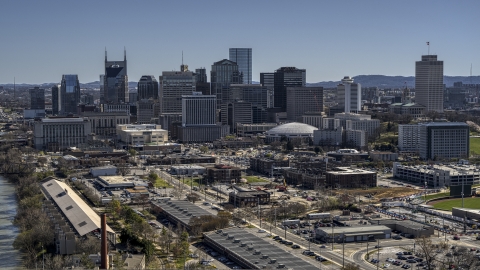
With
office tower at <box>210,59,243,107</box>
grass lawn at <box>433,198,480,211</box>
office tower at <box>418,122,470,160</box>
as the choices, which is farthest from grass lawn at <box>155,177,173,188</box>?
office tower at <box>210,59,243,107</box>

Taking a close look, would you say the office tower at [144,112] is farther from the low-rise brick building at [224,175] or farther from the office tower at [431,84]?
the low-rise brick building at [224,175]

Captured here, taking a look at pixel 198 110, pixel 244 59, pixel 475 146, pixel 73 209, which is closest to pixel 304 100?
pixel 198 110

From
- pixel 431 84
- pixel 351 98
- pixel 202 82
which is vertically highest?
pixel 202 82

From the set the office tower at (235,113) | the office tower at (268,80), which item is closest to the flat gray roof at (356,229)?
the office tower at (235,113)

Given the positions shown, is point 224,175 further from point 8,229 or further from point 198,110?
point 198,110

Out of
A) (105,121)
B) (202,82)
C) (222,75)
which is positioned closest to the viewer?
(105,121)

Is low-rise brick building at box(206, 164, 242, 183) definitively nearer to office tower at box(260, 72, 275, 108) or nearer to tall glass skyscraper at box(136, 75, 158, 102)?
office tower at box(260, 72, 275, 108)
